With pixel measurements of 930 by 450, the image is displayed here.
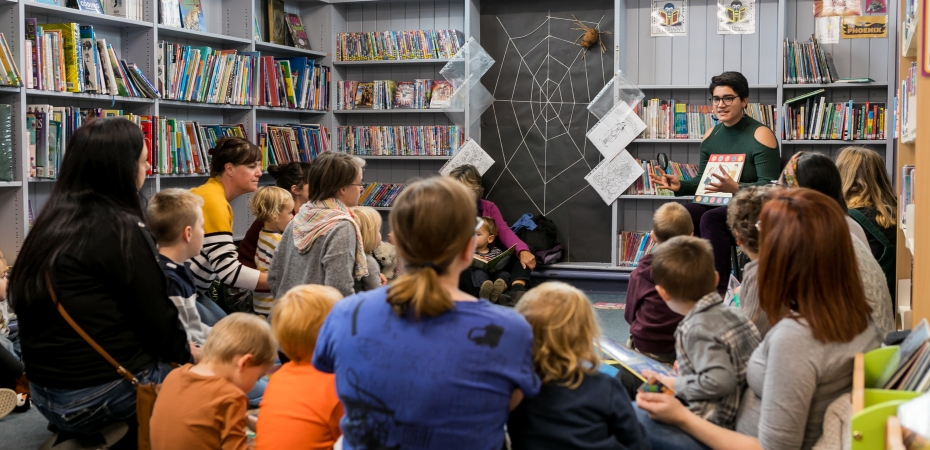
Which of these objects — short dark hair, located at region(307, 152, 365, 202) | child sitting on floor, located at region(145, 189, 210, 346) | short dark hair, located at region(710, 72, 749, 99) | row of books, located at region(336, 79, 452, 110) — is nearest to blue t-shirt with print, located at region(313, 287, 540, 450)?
child sitting on floor, located at region(145, 189, 210, 346)

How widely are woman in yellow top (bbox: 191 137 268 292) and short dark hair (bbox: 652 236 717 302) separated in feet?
6.25

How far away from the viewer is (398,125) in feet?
22.1

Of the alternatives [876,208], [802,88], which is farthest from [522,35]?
[876,208]

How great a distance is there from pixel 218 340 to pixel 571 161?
4471 millimetres

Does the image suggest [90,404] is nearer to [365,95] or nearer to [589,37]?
[365,95]

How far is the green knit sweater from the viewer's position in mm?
4578

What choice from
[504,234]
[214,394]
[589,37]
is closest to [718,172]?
[504,234]

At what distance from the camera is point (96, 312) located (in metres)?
2.27

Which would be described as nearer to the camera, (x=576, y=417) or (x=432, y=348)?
(x=432, y=348)

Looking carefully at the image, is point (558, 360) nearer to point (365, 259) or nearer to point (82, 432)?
point (82, 432)

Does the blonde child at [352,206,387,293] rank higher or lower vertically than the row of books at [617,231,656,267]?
higher

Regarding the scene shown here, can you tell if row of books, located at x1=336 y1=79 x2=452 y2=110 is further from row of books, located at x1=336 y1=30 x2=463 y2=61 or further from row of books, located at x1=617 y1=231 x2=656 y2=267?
row of books, located at x1=617 y1=231 x2=656 y2=267

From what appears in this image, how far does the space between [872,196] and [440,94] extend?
3434 millimetres

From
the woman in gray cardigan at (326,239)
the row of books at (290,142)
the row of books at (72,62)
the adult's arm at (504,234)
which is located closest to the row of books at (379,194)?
the row of books at (290,142)
